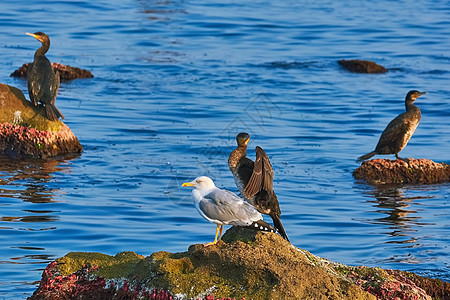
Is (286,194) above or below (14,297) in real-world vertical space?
below

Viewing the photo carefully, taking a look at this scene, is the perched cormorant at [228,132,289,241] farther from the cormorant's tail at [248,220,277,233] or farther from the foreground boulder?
the foreground boulder

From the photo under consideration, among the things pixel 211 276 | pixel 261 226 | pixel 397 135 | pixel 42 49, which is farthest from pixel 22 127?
pixel 211 276

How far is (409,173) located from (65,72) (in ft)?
39.3

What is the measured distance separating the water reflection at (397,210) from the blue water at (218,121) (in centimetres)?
3

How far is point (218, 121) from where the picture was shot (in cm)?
2072

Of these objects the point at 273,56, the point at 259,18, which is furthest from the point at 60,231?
the point at 259,18

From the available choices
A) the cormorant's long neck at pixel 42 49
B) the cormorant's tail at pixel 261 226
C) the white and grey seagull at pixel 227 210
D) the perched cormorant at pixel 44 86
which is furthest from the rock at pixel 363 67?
the cormorant's tail at pixel 261 226

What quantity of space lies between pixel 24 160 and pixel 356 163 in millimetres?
6298

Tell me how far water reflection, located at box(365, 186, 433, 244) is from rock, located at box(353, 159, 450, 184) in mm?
341

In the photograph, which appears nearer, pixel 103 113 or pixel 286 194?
pixel 286 194

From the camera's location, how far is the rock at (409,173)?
16156 millimetres

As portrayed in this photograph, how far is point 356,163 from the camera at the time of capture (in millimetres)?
17266

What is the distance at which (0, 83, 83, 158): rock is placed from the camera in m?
16.2

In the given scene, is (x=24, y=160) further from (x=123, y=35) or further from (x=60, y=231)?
(x=123, y=35)
